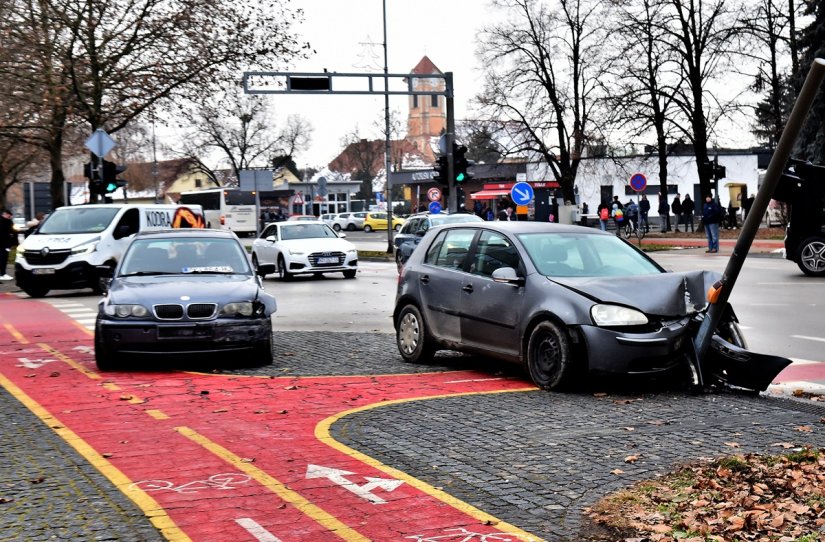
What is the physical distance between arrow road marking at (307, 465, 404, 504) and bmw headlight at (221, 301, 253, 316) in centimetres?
479

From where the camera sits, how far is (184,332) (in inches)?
442

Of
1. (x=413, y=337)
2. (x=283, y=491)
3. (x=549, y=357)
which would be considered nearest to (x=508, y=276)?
(x=549, y=357)

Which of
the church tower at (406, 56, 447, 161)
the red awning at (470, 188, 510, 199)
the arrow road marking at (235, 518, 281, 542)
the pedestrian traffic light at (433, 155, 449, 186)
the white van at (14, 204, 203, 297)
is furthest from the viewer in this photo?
the church tower at (406, 56, 447, 161)

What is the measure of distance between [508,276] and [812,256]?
14946 mm

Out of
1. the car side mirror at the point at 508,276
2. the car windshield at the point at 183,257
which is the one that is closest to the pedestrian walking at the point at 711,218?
the car windshield at the point at 183,257

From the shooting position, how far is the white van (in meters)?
23.8

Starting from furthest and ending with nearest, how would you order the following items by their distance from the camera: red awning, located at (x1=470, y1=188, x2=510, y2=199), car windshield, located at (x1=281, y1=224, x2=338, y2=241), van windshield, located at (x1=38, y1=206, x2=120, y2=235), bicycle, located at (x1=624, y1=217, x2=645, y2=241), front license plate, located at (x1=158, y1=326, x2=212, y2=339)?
red awning, located at (x1=470, y1=188, x2=510, y2=199) → bicycle, located at (x1=624, y1=217, x2=645, y2=241) → car windshield, located at (x1=281, y1=224, x2=338, y2=241) → van windshield, located at (x1=38, y1=206, x2=120, y2=235) → front license plate, located at (x1=158, y1=326, x2=212, y2=339)

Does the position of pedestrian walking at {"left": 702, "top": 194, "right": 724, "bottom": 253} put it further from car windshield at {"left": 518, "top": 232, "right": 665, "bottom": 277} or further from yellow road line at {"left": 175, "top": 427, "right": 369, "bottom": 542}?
yellow road line at {"left": 175, "top": 427, "right": 369, "bottom": 542}

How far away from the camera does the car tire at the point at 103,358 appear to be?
445 inches

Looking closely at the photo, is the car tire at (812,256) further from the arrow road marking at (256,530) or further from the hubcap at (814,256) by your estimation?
the arrow road marking at (256,530)

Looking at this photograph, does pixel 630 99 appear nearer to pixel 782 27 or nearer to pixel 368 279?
pixel 782 27

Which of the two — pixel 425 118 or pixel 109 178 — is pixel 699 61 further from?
pixel 425 118

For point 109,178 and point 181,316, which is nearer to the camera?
point 181,316

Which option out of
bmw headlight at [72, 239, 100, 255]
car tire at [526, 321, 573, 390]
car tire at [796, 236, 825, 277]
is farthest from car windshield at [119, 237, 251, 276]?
car tire at [796, 236, 825, 277]
